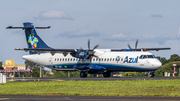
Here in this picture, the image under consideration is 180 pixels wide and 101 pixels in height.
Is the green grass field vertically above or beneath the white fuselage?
beneath

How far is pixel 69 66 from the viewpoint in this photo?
47312 mm

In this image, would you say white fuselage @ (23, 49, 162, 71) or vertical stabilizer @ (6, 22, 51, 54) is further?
vertical stabilizer @ (6, 22, 51, 54)

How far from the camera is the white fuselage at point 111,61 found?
4097cm

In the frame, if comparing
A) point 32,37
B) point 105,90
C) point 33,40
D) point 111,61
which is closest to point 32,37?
point 32,37

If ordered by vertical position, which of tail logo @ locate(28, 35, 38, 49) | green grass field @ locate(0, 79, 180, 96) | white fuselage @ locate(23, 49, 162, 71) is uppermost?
tail logo @ locate(28, 35, 38, 49)

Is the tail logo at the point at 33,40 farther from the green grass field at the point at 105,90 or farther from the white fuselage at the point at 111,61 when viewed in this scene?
the green grass field at the point at 105,90

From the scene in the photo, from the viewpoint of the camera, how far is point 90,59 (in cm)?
4512

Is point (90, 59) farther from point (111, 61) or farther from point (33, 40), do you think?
point (33, 40)

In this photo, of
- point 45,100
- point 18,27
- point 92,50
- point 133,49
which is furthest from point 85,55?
point 45,100

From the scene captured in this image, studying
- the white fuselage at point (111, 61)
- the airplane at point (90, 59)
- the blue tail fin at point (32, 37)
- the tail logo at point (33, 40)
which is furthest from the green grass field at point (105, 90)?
the tail logo at point (33, 40)

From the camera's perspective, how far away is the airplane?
4134cm

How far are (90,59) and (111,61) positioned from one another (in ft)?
11.0

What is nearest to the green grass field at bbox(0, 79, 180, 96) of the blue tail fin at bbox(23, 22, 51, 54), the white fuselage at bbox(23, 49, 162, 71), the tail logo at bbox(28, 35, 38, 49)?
the white fuselage at bbox(23, 49, 162, 71)

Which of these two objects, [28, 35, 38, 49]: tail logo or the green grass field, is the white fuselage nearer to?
[28, 35, 38, 49]: tail logo
